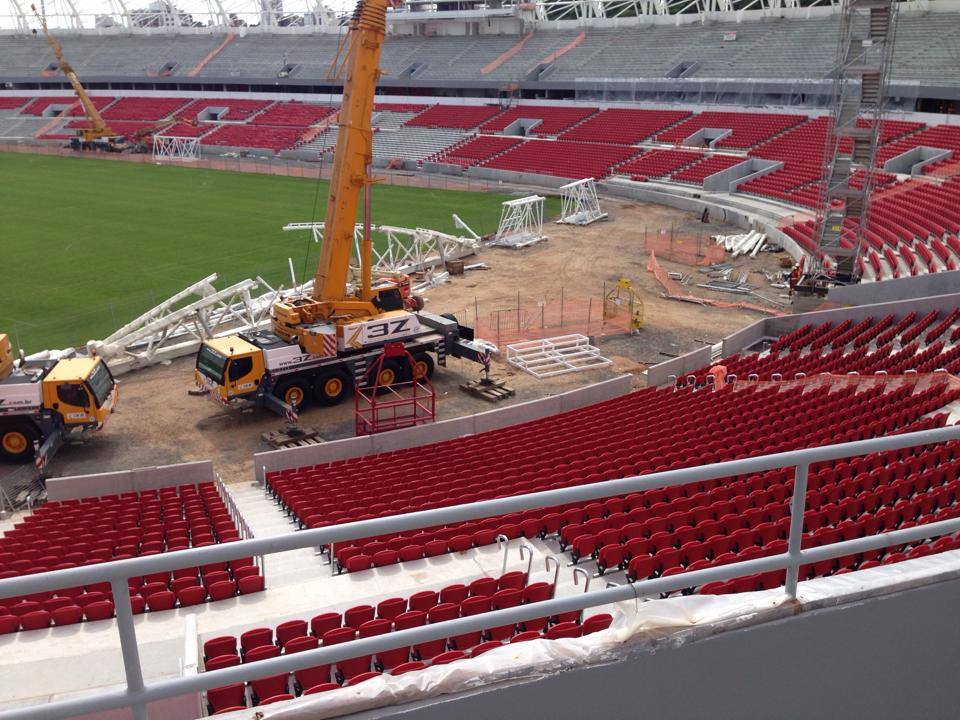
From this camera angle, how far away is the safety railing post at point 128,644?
2467mm

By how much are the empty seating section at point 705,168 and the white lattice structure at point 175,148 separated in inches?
1541

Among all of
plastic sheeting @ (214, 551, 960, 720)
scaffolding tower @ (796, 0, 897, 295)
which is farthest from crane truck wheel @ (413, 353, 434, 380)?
plastic sheeting @ (214, 551, 960, 720)

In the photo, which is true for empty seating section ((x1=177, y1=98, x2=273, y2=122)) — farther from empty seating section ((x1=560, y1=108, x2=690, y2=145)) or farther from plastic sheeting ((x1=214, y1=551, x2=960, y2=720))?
plastic sheeting ((x1=214, y1=551, x2=960, y2=720))

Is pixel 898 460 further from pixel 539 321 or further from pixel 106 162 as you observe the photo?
pixel 106 162

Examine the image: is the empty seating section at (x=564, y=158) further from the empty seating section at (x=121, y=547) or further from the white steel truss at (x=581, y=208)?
the empty seating section at (x=121, y=547)

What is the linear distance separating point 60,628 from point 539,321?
68.5ft

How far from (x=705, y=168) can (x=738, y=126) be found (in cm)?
689

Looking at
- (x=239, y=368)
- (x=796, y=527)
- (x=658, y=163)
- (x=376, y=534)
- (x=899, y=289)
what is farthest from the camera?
(x=658, y=163)

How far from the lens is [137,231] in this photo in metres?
42.4

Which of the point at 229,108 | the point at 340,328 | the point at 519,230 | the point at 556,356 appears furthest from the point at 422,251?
the point at 229,108

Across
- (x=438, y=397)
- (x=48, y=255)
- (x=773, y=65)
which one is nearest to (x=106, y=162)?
(x=48, y=255)

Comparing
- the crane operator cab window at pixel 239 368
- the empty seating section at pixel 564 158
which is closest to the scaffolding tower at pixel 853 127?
the crane operator cab window at pixel 239 368

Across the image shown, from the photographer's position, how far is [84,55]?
97.4 m

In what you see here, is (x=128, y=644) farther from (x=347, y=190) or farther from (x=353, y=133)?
(x=353, y=133)
